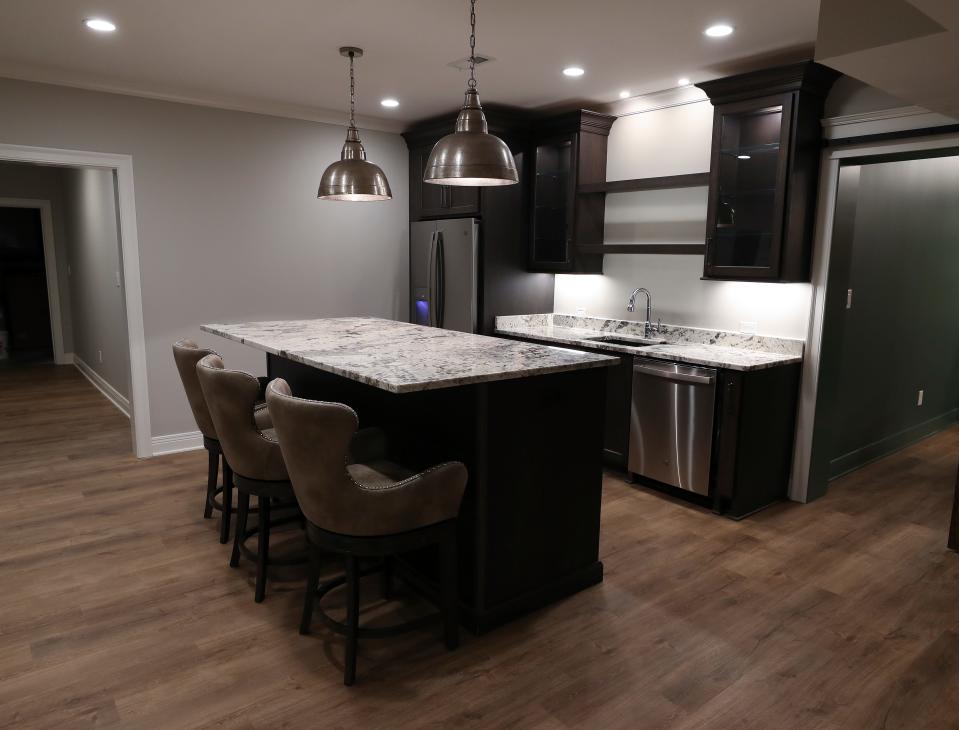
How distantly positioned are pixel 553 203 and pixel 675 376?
190cm

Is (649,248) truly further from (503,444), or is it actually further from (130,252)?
(130,252)

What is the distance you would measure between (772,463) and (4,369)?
8.55 metres

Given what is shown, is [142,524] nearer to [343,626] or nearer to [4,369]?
[343,626]

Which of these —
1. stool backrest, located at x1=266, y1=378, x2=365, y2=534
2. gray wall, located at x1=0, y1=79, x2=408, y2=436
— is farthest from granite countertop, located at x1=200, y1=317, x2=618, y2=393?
gray wall, located at x1=0, y1=79, x2=408, y2=436

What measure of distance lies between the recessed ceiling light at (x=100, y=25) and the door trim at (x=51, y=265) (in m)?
5.21

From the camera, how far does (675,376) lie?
3.85 m

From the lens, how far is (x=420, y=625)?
2.38 meters

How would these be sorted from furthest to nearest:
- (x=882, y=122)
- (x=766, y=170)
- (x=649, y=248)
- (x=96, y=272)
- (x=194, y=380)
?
(x=96, y=272) → (x=649, y=248) → (x=766, y=170) → (x=882, y=122) → (x=194, y=380)

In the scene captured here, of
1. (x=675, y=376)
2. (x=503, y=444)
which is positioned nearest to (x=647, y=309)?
(x=675, y=376)

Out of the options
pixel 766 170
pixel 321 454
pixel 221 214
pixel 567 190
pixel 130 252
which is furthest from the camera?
pixel 567 190

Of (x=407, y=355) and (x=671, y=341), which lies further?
(x=671, y=341)

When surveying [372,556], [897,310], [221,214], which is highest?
[221,214]

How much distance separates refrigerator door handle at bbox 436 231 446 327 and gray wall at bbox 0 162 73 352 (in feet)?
17.5

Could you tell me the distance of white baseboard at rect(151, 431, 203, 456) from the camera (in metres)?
4.79
